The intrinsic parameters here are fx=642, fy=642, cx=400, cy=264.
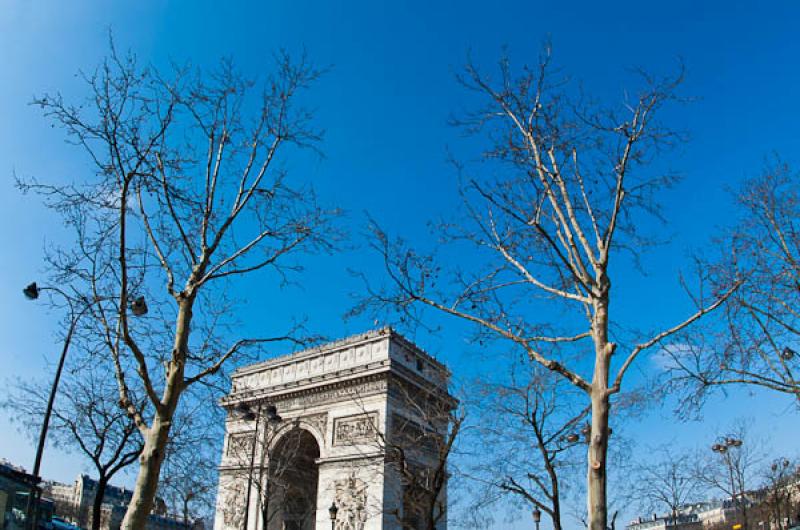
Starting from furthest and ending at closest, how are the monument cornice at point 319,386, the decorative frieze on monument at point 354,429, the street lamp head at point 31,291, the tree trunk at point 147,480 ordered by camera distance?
the monument cornice at point 319,386 < the decorative frieze on monument at point 354,429 < the street lamp head at point 31,291 < the tree trunk at point 147,480

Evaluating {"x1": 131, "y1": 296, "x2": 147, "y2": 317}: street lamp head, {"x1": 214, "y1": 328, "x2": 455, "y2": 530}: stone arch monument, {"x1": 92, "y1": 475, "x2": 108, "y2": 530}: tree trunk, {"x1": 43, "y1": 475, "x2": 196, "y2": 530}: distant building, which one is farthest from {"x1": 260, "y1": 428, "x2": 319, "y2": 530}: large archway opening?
{"x1": 43, "y1": 475, "x2": 196, "y2": 530}: distant building

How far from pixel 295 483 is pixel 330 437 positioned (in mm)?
5804

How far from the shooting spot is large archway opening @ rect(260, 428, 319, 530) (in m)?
31.4

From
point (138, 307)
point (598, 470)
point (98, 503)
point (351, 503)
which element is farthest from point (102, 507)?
point (598, 470)

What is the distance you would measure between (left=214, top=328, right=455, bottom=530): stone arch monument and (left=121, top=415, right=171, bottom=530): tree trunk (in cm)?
1890

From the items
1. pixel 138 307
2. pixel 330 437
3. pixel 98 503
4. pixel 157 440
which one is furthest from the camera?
pixel 330 437

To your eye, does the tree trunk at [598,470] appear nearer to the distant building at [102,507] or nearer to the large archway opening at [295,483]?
the large archway opening at [295,483]

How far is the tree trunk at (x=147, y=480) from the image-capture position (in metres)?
7.02

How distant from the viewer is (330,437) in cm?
2995

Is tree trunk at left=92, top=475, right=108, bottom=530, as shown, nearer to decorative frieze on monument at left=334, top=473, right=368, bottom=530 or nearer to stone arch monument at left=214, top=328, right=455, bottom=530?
stone arch monument at left=214, top=328, right=455, bottom=530

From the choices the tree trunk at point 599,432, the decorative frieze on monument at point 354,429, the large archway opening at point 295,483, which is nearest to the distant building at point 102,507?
the large archway opening at point 295,483

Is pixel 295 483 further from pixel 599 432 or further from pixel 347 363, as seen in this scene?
pixel 599 432

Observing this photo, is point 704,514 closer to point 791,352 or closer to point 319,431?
point 319,431

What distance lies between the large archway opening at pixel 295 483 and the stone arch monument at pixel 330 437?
2.1 inches
